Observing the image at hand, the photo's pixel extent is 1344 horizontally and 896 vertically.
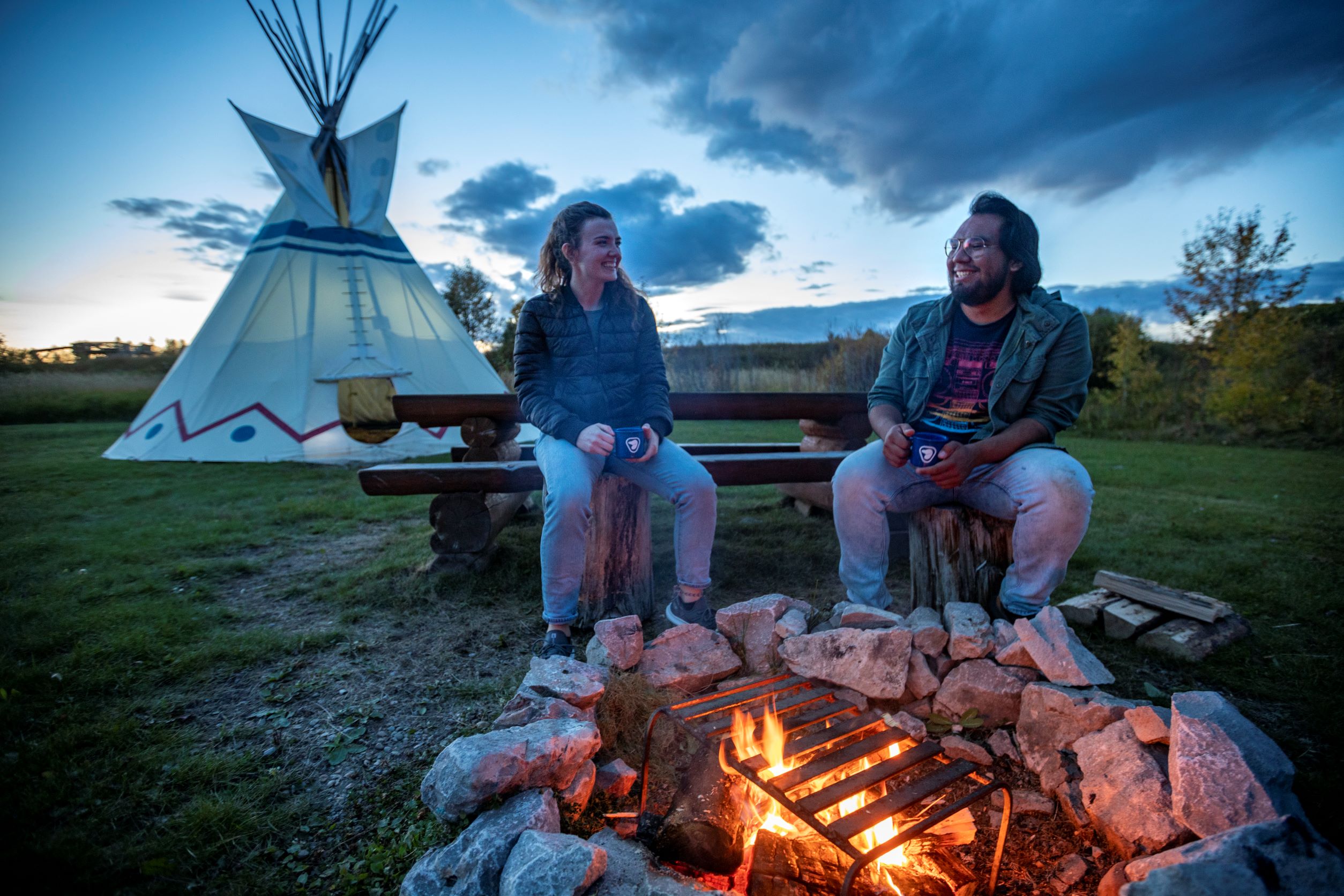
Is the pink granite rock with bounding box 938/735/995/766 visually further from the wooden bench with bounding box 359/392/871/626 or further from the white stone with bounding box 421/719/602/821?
the wooden bench with bounding box 359/392/871/626

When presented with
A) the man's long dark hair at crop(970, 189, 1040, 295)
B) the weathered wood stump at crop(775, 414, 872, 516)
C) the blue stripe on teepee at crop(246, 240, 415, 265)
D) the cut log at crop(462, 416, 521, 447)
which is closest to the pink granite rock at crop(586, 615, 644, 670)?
the cut log at crop(462, 416, 521, 447)

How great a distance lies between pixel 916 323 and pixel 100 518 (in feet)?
17.8

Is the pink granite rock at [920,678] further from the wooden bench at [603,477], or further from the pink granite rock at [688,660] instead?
the wooden bench at [603,477]

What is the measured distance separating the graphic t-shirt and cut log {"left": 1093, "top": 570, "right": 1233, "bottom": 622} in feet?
3.10

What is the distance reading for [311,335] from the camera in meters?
7.25

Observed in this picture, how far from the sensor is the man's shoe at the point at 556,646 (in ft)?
7.41

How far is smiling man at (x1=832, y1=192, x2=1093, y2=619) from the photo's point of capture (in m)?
2.12

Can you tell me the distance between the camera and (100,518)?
4.39m

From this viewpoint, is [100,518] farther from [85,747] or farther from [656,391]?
[656,391]

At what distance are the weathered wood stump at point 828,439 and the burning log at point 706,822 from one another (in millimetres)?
2529

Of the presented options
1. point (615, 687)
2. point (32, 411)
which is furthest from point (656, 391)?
point (32, 411)

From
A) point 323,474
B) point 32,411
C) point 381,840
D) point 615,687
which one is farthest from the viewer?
point 32,411

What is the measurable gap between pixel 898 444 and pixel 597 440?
3.71 feet

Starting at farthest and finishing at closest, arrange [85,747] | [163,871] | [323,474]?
[323,474], [85,747], [163,871]
